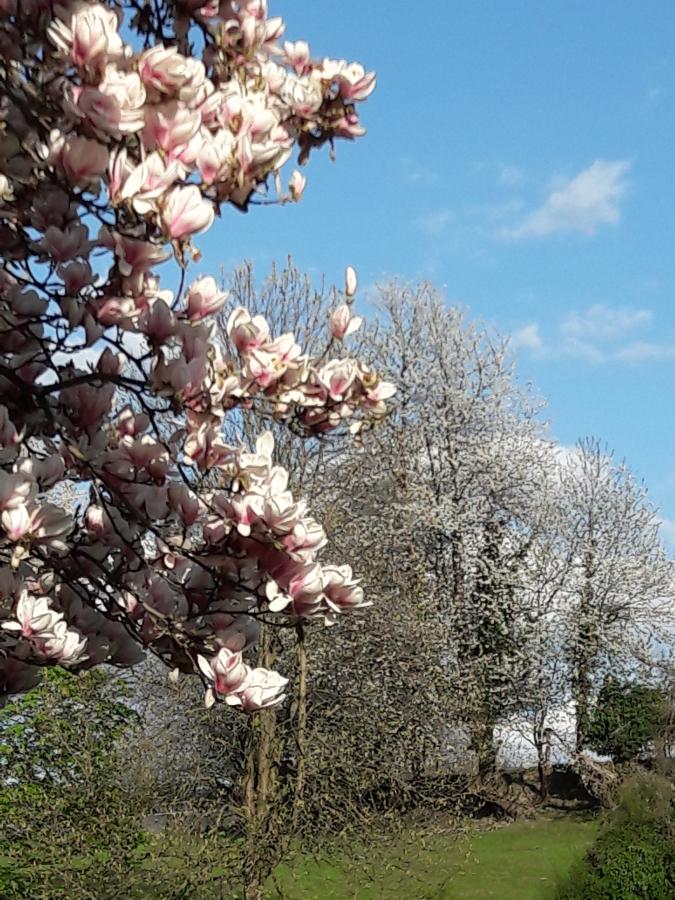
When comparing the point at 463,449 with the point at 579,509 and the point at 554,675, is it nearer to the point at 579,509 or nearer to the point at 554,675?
the point at 579,509

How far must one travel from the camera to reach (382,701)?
35.0 feet

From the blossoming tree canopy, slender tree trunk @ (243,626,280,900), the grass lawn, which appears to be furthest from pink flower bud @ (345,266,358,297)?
the grass lawn

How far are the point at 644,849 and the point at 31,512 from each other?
22.0 feet

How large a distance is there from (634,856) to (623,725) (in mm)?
11423

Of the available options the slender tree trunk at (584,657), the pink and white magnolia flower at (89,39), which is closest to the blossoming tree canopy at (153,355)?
the pink and white magnolia flower at (89,39)

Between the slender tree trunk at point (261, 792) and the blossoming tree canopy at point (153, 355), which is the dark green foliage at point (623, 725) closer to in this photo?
the slender tree trunk at point (261, 792)

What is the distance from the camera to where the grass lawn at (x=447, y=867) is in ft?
28.4

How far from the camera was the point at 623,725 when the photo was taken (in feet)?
60.5

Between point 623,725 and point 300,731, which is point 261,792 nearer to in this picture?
point 300,731

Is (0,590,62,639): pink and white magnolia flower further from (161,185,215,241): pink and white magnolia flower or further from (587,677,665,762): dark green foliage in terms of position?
(587,677,665,762): dark green foliage

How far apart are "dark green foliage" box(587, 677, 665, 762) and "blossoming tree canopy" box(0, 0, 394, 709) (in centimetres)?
1674

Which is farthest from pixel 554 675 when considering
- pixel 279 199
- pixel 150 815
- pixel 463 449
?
pixel 279 199

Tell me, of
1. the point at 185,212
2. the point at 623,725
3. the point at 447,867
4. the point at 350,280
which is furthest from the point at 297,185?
the point at 623,725

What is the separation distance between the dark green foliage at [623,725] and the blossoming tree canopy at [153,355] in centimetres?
1674
